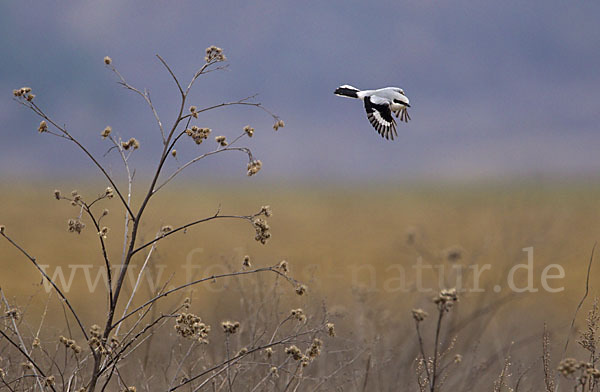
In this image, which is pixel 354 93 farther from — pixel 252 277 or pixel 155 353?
pixel 155 353

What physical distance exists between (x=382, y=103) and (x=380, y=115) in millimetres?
155

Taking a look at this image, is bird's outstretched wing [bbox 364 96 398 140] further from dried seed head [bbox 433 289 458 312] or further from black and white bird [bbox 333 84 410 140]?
dried seed head [bbox 433 289 458 312]

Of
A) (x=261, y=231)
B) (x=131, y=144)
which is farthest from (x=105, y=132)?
(x=261, y=231)

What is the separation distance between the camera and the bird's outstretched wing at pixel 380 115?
5.23 m

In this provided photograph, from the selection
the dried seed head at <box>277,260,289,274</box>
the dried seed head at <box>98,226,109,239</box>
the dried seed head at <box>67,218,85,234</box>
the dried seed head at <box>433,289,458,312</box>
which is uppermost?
the dried seed head at <box>67,218,85,234</box>

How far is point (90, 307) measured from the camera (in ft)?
32.1

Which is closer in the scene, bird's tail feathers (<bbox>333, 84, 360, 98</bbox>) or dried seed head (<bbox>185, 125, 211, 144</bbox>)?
dried seed head (<bbox>185, 125, 211, 144</bbox>)

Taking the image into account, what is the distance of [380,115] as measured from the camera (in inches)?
211

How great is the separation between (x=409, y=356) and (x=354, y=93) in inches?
105

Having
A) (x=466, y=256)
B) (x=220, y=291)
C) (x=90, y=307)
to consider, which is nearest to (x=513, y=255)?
(x=466, y=256)

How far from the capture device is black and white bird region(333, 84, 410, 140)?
5105 millimetres

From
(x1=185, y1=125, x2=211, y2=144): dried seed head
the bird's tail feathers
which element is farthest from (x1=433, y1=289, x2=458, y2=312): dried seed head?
the bird's tail feathers

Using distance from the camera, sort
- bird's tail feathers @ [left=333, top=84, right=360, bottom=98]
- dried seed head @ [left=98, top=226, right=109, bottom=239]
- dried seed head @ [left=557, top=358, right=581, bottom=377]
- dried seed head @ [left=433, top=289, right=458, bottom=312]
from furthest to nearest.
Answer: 1. bird's tail feathers @ [left=333, top=84, right=360, bottom=98]
2. dried seed head @ [left=98, top=226, right=109, bottom=239]
3. dried seed head @ [left=433, top=289, right=458, bottom=312]
4. dried seed head @ [left=557, top=358, right=581, bottom=377]

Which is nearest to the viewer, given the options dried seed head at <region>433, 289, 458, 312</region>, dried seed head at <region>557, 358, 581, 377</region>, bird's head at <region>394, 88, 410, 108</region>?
dried seed head at <region>557, 358, 581, 377</region>
